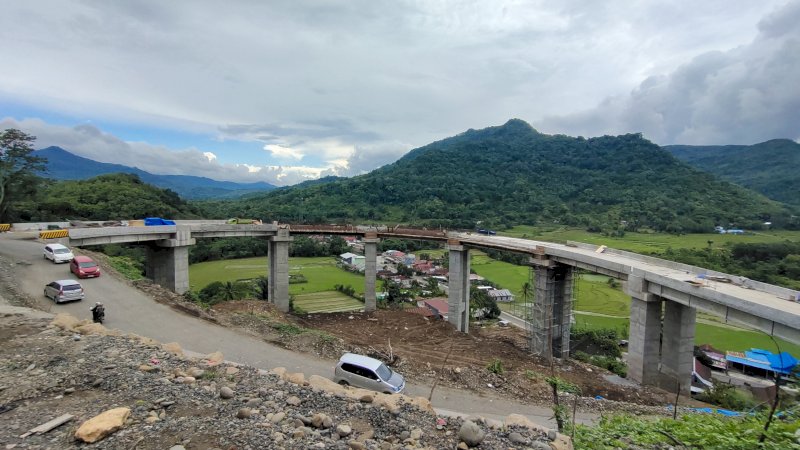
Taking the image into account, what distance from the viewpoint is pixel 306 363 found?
15.0 m

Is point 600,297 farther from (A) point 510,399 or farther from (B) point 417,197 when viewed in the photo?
(B) point 417,197

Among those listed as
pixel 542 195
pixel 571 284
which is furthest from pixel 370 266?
pixel 542 195

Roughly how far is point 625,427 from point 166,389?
9.29 meters

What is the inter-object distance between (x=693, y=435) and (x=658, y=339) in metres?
18.5

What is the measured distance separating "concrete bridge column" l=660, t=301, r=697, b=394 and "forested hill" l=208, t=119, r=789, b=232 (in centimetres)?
7956

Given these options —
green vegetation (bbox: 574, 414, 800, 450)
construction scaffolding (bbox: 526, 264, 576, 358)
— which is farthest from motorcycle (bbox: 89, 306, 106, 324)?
construction scaffolding (bbox: 526, 264, 576, 358)

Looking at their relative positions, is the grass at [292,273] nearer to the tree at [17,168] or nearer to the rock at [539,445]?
the tree at [17,168]

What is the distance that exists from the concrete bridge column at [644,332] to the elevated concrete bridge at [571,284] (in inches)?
2.2

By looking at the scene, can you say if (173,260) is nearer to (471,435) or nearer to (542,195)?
(471,435)

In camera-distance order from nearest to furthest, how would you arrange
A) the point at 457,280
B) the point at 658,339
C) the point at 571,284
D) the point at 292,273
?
the point at 658,339, the point at 571,284, the point at 457,280, the point at 292,273

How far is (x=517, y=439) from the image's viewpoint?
6855 mm

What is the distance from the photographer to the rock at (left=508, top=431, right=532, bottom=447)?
22.3 ft

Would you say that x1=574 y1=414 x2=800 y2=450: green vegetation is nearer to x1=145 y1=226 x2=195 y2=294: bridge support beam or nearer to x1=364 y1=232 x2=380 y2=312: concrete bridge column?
x1=145 y1=226 x2=195 y2=294: bridge support beam

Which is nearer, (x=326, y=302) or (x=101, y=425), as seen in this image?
(x=101, y=425)
